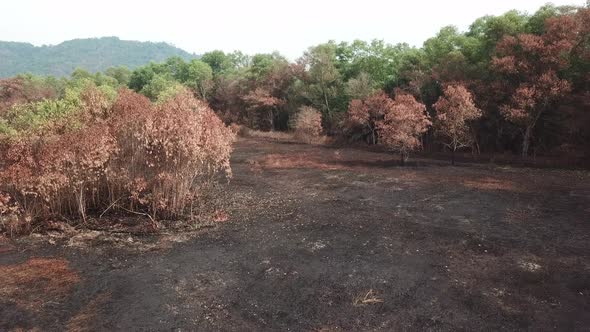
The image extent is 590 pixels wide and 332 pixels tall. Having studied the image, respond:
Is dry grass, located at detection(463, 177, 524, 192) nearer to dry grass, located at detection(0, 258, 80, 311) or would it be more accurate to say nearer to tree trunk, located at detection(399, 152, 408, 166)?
tree trunk, located at detection(399, 152, 408, 166)

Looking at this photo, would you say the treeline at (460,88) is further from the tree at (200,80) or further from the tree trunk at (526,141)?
Result: the tree at (200,80)

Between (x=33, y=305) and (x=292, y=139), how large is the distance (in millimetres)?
63594

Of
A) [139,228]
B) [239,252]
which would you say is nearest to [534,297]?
[239,252]

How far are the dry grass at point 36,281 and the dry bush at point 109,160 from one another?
4264mm

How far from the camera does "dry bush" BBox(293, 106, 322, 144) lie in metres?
69.6

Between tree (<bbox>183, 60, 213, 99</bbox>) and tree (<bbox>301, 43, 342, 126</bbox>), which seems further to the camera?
tree (<bbox>183, 60, 213, 99</bbox>)

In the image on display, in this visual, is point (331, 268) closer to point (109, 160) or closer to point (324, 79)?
point (109, 160)

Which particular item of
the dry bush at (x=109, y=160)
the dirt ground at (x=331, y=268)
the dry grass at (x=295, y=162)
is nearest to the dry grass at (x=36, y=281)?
the dirt ground at (x=331, y=268)

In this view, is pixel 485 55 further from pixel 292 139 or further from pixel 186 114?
pixel 186 114

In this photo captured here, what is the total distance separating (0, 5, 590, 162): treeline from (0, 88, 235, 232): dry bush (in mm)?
7511

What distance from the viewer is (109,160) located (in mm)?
25625

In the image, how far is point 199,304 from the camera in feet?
52.0

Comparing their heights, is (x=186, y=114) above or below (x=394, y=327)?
above

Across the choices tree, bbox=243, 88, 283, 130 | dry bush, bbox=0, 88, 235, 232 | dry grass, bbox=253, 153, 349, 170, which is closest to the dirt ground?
dry bush, bbox=0, 88, 235, 232
